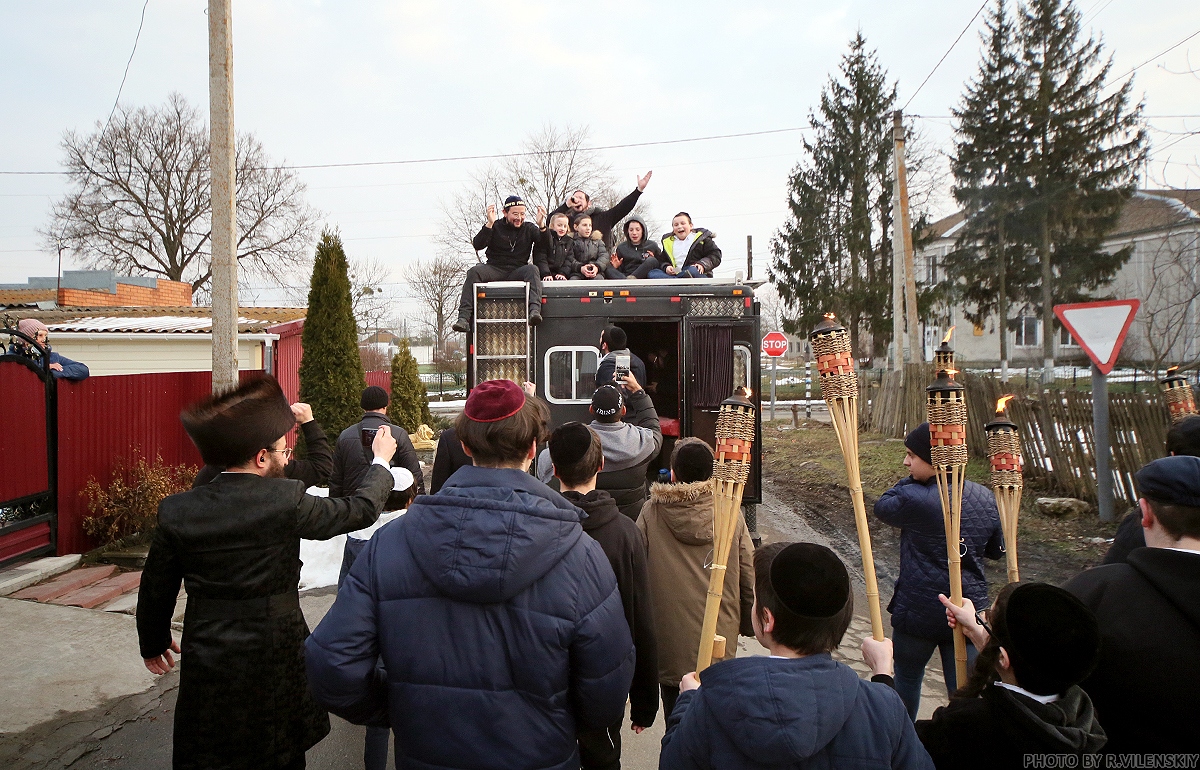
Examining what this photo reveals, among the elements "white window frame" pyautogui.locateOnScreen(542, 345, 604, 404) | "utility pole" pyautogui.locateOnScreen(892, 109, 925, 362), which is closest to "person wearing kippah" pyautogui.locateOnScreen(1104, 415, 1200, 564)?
"white window frame" pyautogui.locateOnScreen(542, 345, 604, 404)

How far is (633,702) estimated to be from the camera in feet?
8.78

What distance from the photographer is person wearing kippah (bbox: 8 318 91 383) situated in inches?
258

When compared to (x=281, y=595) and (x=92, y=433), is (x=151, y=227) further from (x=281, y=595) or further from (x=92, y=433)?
(x=281, y=595)

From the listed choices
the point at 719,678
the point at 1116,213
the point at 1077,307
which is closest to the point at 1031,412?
the point at 1077,307

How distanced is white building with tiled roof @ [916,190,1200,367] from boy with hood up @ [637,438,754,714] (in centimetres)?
962

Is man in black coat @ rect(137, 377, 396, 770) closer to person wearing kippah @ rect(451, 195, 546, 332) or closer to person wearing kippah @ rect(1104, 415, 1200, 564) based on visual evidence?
person wearing kippah @ rect(1104, 415, 1200, 564)

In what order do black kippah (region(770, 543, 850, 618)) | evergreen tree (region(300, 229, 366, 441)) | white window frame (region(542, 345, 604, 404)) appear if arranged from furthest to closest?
1. evergreen tree (region(300, 229, 366, 441))
2. white window frame (region(542, 345, 604, 404))
3. black kippah (region(770, 543, 850, 618))

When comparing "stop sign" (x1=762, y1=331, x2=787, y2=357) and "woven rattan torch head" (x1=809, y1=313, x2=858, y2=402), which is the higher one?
"stop sign" (x1=762, y1=331, x2=787, y2=357)

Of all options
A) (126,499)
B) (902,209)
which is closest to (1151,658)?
(126,499)

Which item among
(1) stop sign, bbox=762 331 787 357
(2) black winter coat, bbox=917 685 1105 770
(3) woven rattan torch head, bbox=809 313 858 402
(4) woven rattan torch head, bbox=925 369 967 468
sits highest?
(1) stop sign, bbox=762 331 787 357

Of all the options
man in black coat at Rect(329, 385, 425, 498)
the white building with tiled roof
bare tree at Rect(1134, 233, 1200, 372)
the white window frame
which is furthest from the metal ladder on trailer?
the white building with tiled roof

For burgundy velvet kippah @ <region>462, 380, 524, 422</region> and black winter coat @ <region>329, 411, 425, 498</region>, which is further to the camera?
black winter coat @ <region>329, 411, 425, 498</region>

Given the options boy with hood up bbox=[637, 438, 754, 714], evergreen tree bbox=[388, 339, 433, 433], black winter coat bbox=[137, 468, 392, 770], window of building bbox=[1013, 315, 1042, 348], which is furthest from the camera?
window of building bbox=[1013, 315, 1042, 348]

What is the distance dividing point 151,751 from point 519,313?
16.4ft
